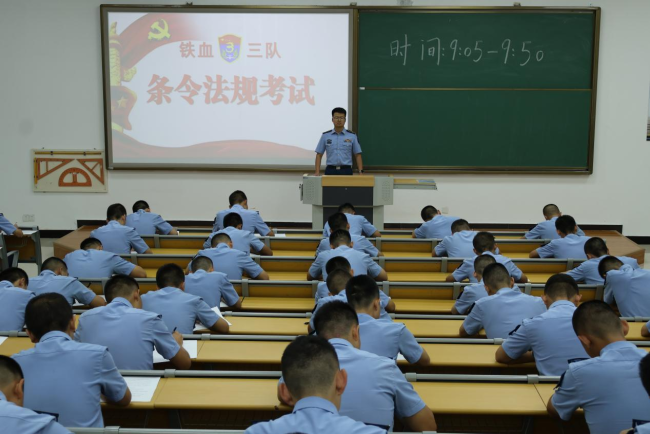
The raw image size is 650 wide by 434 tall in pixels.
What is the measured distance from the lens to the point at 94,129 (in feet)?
30.0

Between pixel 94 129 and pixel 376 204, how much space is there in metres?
4.09

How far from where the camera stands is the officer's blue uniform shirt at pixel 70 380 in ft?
8.85

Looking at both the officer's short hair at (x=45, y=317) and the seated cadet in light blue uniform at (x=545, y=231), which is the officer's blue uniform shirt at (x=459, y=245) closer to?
the seated cadet in light blue uniform at (x=545, y=231)

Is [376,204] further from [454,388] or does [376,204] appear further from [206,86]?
[454,388]

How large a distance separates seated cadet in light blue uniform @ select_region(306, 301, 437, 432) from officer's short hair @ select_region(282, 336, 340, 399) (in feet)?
1.59

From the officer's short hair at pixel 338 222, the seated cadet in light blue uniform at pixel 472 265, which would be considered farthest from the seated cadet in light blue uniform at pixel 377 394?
the officer's short hair at pixel 338 222

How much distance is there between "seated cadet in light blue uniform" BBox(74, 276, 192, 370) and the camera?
3297 millimetres

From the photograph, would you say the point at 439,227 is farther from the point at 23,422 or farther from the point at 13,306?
the point at 23,422

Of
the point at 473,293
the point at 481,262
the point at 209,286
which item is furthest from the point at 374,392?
the point at 481,262

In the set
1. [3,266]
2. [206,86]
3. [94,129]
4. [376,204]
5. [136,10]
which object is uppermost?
[136,10]

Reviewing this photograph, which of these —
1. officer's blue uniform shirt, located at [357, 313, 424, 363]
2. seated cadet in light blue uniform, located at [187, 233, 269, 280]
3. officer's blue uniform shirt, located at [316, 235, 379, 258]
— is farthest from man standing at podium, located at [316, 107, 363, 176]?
officer's blue uniform shirt, located at [357, 313, 424, 363]

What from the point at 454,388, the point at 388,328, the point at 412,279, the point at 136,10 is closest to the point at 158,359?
the point at 388,328

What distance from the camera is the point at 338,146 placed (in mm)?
8602

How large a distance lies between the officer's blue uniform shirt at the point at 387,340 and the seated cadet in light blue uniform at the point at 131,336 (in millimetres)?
902
